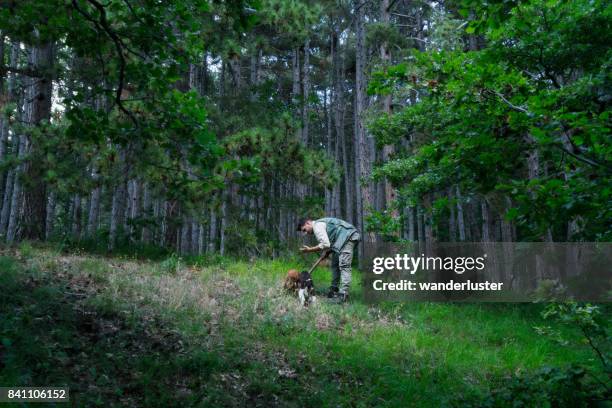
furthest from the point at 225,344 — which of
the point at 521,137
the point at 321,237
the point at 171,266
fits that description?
the point at 521,137

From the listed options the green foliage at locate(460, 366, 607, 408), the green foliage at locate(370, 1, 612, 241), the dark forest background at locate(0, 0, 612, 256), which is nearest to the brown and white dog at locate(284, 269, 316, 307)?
the dark forest background at locate(0, 0, 612, 256)

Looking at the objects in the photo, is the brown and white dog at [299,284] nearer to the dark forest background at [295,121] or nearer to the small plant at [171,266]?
the dark forest background at [295,121]

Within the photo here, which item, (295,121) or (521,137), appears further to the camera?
(295,121)

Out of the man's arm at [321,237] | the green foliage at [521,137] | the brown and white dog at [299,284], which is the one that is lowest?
the brown and white dog at [299,284]

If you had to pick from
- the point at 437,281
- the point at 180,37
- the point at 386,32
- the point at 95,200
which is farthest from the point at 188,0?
the point at 95,200

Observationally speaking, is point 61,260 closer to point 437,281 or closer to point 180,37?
point 180,37

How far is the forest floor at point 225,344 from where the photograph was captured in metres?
4.54

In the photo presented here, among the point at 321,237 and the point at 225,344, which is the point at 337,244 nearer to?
the point at 321,237

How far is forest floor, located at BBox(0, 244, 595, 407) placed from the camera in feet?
14.9

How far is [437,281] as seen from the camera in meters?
11.4

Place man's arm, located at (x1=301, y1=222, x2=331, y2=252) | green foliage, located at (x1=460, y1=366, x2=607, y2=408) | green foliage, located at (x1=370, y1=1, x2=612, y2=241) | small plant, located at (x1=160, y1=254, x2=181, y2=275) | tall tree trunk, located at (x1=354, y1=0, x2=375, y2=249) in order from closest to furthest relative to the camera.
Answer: green foliage, located at (x1=370, y1=1, x2=612, y2=241)
green foliage, located at (x1=460, y1=366, x2=607, y2=408)
man's arm, located at (x1=301, y1=222, x2=331, y2=252)
small plant, located at (x1=160, y1=254, x2=181, y2=275)
tall tree trunk, located at (x1=354, y1=0, x2=375, y2=249)

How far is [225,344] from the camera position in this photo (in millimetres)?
5762

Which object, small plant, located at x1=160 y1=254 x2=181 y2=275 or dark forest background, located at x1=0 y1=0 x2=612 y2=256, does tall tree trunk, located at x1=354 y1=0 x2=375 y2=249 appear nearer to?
dark forest background, located at x1=0 y1=0 x2=612 y2=256

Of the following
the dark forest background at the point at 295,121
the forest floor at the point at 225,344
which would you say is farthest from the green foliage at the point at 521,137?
the forest floor at the point at 225,344
